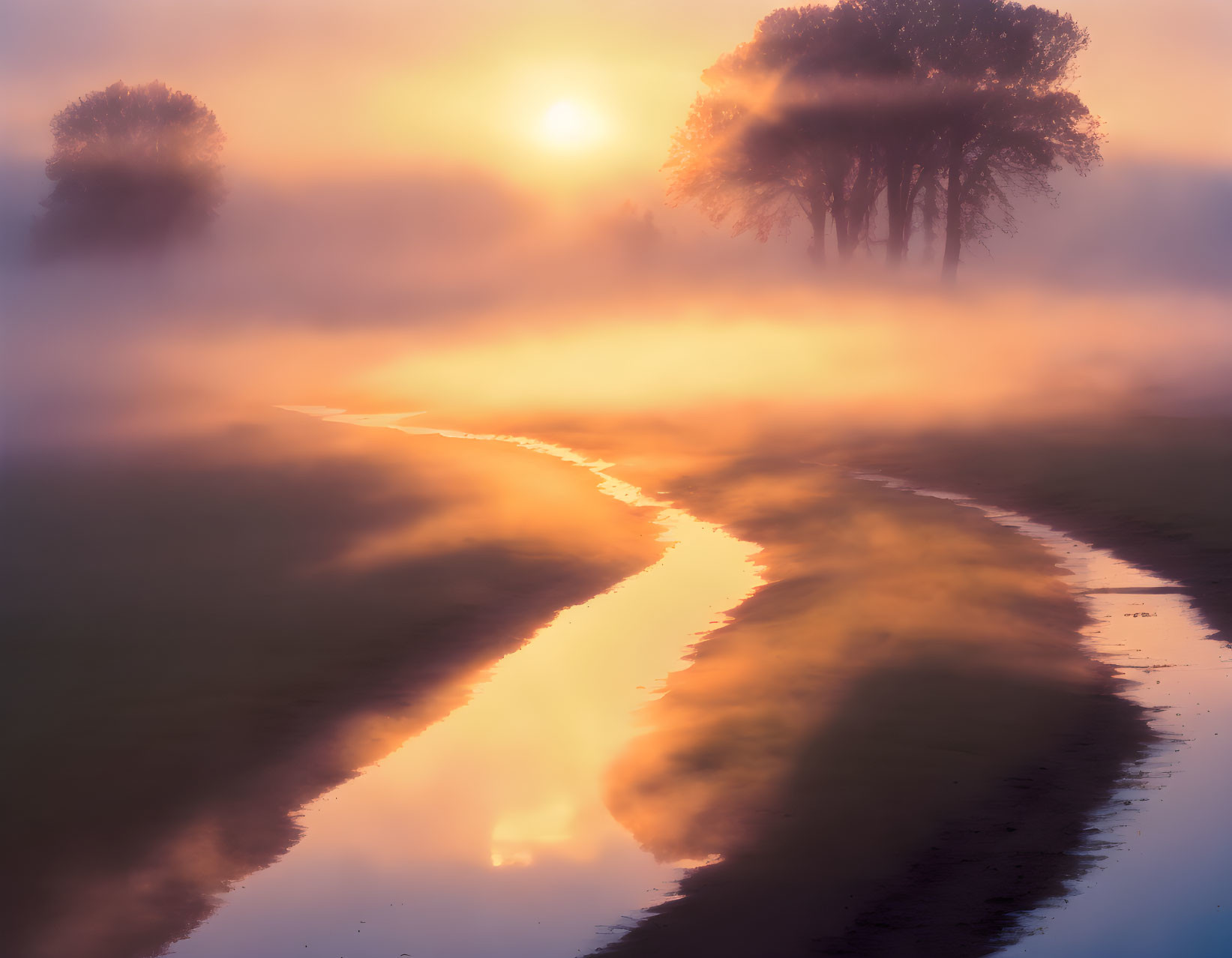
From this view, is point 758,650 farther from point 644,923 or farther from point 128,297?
point 128,297

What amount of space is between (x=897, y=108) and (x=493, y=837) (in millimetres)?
57046

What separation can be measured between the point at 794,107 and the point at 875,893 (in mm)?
59625

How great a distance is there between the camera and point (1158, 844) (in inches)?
621

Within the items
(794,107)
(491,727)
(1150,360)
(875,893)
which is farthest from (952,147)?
(875,893)

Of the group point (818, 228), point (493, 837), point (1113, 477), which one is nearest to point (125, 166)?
point (818, 228)

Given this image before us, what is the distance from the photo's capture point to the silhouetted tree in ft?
346

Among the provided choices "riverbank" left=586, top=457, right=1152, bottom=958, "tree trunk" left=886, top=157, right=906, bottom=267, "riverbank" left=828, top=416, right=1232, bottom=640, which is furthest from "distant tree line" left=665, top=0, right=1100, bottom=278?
"riverbank" left=586, top=457, right=1152, bottom=958

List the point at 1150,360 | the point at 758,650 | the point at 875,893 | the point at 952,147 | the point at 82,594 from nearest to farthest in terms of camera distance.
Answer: the point at 875,893 < the point at 758,650 < the point at 82,594 < the point at 1150,360 < the point at 952,147

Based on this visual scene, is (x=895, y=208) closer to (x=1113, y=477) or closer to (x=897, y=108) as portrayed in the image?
(x=897, y=108)

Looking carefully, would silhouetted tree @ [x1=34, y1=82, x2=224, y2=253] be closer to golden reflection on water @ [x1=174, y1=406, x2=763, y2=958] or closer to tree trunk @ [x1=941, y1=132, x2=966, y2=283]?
tree trunk @ [x1=941, y1=132, x2=966, y2=283]

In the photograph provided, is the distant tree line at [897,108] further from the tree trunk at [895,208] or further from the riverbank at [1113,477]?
the riverbank at [1113,477]

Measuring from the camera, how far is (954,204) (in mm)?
68375

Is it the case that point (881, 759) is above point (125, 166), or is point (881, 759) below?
below

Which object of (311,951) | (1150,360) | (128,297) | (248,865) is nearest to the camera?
(311,951)
